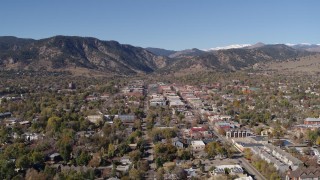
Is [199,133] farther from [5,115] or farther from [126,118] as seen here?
[5,115]

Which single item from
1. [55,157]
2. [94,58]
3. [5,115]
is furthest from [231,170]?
[94,58]

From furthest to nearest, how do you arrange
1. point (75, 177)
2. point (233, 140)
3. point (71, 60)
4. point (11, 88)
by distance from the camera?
point (71, 60) < point (11, 88) < point (233, 140) < point (75, 177)

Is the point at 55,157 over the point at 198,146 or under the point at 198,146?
over

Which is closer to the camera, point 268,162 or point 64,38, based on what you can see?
point 268,162

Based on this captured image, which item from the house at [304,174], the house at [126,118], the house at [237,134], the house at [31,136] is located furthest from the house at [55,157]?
the house at [237,134]

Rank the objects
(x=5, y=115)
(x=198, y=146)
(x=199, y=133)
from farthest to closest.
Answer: (x=5, y=115)
(x=199, y=133)
(x=198, y=146)

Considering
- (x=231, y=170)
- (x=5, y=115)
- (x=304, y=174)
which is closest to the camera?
(x=304, y=174)

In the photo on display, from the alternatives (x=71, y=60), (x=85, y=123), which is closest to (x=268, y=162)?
(x=85, y=123)

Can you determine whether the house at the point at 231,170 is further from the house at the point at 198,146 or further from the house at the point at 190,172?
the house at the point at 198,146

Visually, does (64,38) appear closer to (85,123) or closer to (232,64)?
(232,64)
